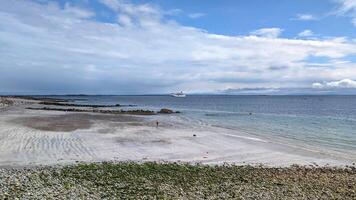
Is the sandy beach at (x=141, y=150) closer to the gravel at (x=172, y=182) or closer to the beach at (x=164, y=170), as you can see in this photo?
the beach at (x=164, y=170)

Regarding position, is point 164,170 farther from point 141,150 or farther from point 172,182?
point 141,150

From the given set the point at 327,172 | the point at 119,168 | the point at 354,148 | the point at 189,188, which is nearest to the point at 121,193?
the point at 189,188

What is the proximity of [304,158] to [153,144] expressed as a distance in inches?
364

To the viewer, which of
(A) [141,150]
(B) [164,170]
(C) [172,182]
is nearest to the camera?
(C) [172,182]

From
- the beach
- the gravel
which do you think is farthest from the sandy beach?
the gravel

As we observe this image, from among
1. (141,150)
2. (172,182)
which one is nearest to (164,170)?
(172,182)

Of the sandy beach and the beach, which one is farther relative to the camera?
the sandy beach

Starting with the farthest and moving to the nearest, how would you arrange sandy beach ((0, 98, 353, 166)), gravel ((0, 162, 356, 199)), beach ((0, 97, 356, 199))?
sandy beach ((0, 98, 353, 166)) → beach ((0, 97, 356, 199)) → gravel ((0, 162, 356, 199))

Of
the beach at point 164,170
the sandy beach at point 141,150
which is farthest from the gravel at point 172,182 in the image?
the sandy beach at point 141,150

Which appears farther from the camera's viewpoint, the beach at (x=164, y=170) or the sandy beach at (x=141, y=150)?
the sandy beach at (x=141, y=150)

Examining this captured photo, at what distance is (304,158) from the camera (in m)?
20.1

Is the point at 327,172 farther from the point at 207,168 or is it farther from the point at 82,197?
the point at 82,197

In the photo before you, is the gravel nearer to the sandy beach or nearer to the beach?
the beach

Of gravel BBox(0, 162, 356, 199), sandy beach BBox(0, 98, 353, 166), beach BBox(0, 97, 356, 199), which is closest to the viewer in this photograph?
gravel BBox(0, 162, 356, 199)
